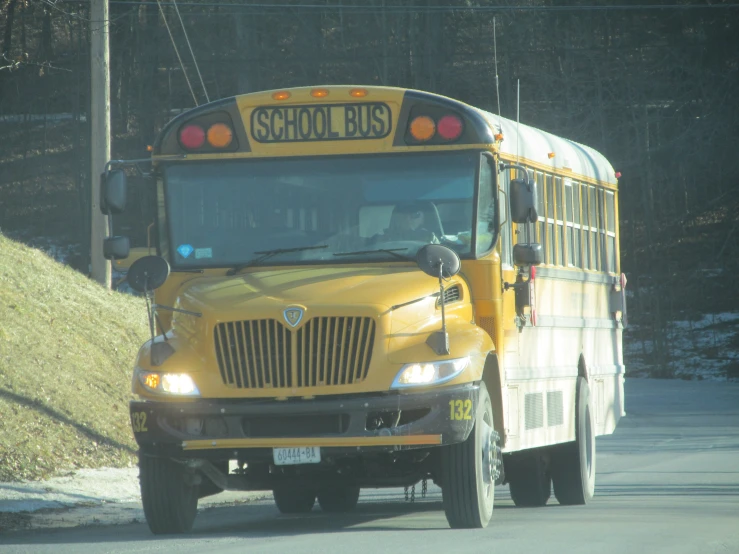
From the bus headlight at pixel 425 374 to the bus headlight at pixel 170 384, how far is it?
1142 mm

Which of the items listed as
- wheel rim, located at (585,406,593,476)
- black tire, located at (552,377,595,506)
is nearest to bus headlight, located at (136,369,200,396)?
black tire, located at (552,377,595,506)

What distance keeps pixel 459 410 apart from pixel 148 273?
207cm

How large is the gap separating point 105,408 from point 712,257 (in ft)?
92.2

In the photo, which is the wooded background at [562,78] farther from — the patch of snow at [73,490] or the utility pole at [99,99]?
the patch of snow at [73,490]

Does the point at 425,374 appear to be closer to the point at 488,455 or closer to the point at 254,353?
the point at 488,455

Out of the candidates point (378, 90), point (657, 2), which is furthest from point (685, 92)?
point (378, 90)

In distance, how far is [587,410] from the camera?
10.8 meters

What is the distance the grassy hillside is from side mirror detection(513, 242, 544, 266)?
522 centimetres

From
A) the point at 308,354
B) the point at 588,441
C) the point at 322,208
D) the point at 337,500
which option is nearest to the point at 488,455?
the point at 308,354

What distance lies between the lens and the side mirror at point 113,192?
8188mm

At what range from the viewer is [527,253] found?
319 inches

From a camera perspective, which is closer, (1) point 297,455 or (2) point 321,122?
(1) point 297,455

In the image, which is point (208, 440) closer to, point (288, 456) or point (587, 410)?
point (288, 456)

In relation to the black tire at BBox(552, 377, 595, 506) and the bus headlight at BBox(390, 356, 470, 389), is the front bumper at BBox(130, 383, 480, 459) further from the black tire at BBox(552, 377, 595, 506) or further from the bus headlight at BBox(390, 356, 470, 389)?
the black tire at BBox(552, 377, 595, 506)
